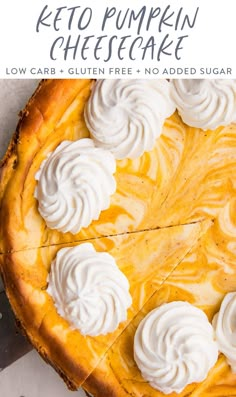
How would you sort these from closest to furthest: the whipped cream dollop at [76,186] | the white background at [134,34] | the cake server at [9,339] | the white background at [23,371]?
the whipped cream dollop at [76,186]
the white background at [134,34]
the cake server at [9,339]
the white background at [23,371]

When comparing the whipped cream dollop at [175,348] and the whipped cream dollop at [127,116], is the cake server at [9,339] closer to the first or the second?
the whipped cream dollop at [175,348]

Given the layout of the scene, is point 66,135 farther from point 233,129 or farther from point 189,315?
point 189,315

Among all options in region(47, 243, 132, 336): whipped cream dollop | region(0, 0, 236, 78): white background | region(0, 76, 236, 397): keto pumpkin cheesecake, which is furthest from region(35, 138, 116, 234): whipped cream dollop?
region(0, 0, 236, 78): white background

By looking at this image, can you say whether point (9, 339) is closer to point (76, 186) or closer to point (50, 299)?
point (50, 299)

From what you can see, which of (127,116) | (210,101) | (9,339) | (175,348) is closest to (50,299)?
(9,339)

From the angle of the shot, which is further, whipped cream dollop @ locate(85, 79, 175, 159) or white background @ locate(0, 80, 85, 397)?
white background @ locate(0, 80, 85, 397)

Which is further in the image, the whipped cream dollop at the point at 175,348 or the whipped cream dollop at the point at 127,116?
the whipped cream dollop at the point at 127,116

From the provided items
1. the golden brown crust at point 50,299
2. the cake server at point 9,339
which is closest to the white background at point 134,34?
the golden brown crust at point 50,299

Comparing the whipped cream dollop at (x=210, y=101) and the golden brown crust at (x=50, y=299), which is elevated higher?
the whipped cream dollop at (x=210, y=101)

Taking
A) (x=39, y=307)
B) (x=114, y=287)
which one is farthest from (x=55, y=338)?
(x=114, y=287)

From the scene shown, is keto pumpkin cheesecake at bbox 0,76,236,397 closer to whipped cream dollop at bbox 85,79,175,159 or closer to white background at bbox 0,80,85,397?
whipped cream dollop at bbox 85,79,175,159
